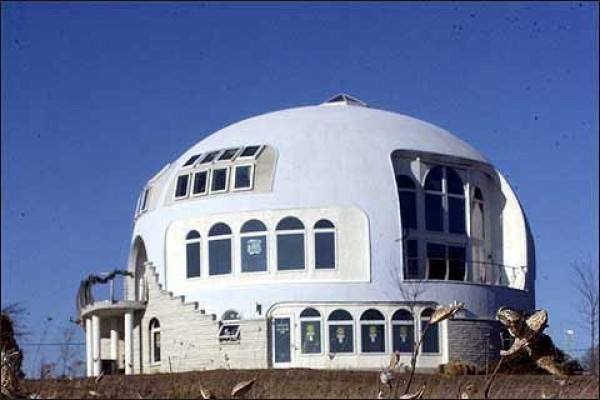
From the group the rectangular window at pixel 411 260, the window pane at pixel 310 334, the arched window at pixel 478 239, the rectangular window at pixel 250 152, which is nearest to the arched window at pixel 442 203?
the rectangular window at pixel 411 260

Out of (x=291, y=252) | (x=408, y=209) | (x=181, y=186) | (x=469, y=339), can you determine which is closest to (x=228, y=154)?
(x=181, y=186)

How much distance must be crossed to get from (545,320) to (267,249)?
1473 inches

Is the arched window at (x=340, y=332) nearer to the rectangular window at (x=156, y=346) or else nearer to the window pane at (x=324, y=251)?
the window pane at (x=324, y=251)

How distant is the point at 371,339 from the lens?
3928cm

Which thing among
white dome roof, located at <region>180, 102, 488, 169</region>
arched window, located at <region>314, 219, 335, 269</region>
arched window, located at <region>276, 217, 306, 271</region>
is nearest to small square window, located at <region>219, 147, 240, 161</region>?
white dome roof, located at <region>180, 102, 488, 169</region>

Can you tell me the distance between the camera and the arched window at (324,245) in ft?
131

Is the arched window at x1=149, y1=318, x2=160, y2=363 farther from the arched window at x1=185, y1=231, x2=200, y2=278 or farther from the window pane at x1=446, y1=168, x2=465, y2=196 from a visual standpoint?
the window pane at x1=446, y1=168, x2=465, y2=196

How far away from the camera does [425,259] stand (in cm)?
4088

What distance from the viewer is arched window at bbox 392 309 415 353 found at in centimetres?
3978

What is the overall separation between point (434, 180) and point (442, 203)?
764 mm

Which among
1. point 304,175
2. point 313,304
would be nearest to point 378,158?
point 304,175

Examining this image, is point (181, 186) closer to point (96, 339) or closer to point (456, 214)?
point (96, 339)

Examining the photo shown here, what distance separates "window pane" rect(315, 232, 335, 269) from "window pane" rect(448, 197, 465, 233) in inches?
163

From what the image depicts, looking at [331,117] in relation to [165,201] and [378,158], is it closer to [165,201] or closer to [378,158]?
[378,158]
